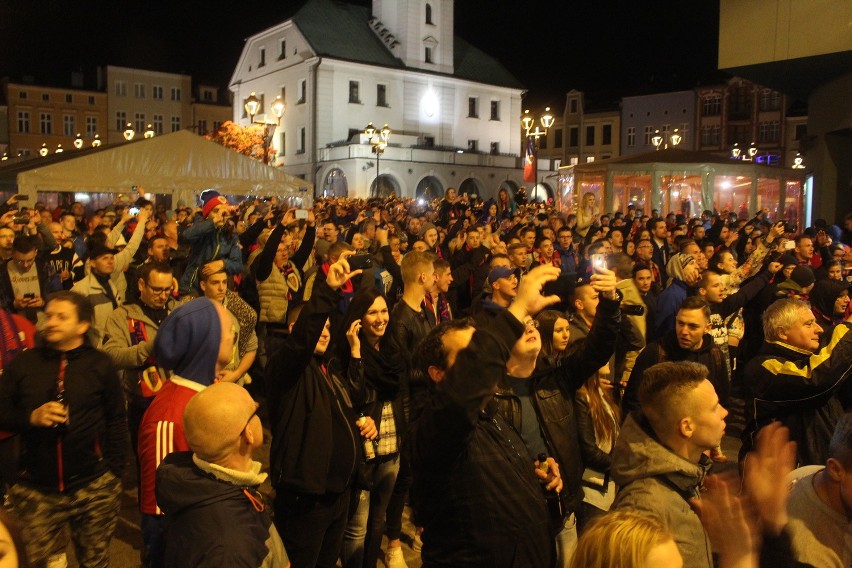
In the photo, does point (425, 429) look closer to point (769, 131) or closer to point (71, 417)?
point (71, 417)

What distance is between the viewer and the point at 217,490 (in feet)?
8.39

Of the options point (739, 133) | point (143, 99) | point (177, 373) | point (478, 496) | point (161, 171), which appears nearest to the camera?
point (478, 496)

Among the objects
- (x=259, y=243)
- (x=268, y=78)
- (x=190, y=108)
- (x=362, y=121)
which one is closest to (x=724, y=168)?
(x=259, y=243)

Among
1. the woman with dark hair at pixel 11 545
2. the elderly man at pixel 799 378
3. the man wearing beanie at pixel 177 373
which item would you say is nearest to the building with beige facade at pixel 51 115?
the man wearing beanie at pixel 177 373

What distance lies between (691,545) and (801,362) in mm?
2037

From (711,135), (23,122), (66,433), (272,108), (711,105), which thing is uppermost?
(711,105)

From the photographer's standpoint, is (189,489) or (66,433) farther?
(66,433)

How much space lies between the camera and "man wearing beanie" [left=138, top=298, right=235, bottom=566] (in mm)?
3611

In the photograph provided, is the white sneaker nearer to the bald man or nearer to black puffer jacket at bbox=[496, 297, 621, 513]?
black puffer jacket at bbox=[496, 297, 621, 513]

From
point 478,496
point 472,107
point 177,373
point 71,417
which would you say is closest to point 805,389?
point 478,496

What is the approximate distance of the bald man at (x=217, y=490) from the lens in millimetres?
2467

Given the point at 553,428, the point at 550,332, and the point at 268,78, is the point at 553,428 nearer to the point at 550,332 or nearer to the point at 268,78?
the point at 550,332

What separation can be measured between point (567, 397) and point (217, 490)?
1.93 m

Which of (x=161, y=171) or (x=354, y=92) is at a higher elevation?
(x=354, y=92)
